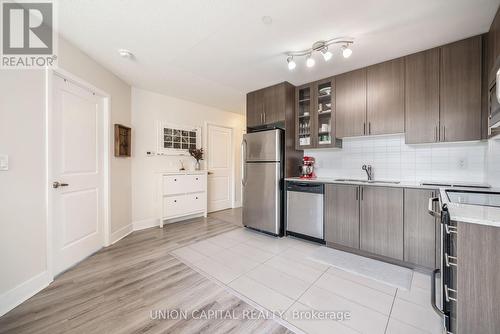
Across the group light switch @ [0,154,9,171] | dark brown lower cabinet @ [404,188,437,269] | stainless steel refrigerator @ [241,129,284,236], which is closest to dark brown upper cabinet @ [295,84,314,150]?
stainless steel refrigerator @ [241,129,284,236]

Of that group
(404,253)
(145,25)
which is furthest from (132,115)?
(404,253)

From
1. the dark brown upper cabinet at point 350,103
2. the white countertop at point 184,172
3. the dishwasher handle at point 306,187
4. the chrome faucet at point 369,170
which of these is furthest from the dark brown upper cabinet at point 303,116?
the white countertop at point 184,172

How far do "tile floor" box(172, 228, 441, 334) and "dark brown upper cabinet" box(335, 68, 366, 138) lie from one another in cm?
171

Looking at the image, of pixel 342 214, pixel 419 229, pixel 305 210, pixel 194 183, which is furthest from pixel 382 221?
pixel 194 183

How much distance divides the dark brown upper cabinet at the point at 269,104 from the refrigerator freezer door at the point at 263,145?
25cm

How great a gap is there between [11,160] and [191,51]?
1.94 metres

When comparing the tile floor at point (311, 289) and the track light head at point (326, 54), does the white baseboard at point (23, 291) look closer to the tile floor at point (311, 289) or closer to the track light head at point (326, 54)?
the tile floor at point (311, 289)

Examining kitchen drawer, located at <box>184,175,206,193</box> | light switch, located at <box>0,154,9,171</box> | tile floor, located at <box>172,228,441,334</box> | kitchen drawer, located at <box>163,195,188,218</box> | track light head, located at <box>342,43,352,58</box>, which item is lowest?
tile floor, located at <box>172,228,441,334</box>

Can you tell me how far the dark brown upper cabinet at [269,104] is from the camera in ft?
10.6

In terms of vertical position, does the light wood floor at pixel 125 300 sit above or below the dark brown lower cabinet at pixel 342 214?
below

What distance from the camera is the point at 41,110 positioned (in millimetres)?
1877

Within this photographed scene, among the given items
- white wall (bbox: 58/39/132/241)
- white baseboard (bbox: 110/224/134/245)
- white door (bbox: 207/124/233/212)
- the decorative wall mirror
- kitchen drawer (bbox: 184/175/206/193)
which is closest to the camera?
white wall (bbox: 58/39/132/241)

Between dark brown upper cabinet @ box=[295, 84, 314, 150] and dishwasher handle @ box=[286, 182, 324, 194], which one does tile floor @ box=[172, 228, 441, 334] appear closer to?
dishwasher handle @ box=[286, 182, 324, 194]

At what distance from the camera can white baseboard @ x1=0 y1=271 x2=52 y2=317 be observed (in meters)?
1.54
